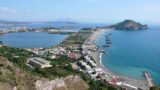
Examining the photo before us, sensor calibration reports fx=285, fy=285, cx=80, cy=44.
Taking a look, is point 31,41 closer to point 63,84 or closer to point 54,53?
point 54,53

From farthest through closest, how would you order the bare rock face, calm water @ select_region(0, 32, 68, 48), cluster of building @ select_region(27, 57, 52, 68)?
calm water @ select_region(0, 32, 68, 48)
cluster of building @ select_region(27, 57, 52, 68)
the bare rock face

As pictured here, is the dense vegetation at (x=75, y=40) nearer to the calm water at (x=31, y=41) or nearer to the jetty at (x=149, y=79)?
the calm water at (x=31, y=41)

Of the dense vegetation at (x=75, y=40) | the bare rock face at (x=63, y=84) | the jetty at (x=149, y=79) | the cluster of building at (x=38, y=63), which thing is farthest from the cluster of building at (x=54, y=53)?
the bare rock face at (x=63, y=84)

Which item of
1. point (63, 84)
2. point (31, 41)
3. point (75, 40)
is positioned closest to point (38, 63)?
point (63, 84)

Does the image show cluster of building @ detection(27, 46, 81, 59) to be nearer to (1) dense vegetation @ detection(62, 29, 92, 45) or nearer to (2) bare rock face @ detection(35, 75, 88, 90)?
(1) dense vegetation @ detection(62, 29, 92, 45)

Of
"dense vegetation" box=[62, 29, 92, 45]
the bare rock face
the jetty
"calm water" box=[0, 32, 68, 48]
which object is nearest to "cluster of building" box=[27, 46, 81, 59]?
"calm water" box=[0, 32, 68, 48]

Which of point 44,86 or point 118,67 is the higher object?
point 44,86

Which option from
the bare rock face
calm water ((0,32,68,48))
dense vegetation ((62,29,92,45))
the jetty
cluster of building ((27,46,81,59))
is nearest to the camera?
the bare rock face

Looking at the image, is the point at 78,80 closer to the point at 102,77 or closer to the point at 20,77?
the point at 20,77

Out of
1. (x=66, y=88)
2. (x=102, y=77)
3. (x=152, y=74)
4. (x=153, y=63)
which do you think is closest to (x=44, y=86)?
(x=66, y=88)

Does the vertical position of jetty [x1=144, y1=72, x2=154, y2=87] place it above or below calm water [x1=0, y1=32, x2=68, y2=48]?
above
